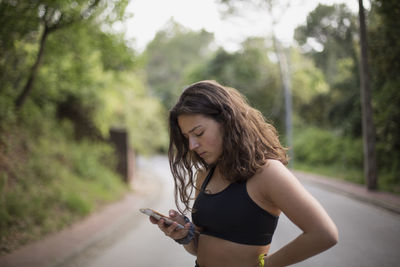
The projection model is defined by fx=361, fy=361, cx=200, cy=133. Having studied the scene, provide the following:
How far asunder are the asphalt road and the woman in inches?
155

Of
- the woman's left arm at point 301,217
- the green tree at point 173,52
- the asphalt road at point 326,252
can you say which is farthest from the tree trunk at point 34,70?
the green tree at point 173,52

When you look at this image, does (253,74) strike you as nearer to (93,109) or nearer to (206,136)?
(93,109)

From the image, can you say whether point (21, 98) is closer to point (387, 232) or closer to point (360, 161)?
point (387, 232)

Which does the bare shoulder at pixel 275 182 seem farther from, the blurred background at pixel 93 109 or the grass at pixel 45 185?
the grass at pixel 45 185

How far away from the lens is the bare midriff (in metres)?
1.76

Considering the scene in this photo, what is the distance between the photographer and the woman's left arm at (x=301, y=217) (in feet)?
4.80

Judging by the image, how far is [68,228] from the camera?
26.2ft

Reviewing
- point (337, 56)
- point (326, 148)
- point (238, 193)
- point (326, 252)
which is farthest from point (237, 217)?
point (337, 56)

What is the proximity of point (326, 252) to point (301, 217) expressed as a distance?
4895 millimetres

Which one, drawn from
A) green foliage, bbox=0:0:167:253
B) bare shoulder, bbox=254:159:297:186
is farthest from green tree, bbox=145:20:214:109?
bare shoulder, bbox=254:159:297:186

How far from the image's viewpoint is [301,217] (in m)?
1.48

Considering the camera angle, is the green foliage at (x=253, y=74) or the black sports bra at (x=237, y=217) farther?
the green foliage at (x=253, y=74)

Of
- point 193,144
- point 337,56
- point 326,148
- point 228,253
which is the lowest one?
point 326,148

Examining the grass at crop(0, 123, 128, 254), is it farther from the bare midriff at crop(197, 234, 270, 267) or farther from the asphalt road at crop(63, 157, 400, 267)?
the bare midriff at crop(197, 234, 270, 267)
